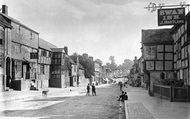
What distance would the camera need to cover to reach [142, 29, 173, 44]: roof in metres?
34.5

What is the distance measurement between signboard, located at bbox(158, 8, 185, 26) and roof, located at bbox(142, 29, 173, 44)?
22162 mm

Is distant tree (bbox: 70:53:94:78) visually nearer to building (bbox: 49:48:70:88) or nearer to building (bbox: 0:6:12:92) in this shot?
building (bbox: 49:48:70:88)

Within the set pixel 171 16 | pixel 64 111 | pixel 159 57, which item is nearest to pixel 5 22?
pixel 159 57

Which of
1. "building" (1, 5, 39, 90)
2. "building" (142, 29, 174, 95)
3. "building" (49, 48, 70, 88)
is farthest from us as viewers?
"building" (49, 48, 70, 88)

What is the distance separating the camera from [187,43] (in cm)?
2453

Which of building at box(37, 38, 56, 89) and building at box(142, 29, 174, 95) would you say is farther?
building at box(37, 38, 56, 89)

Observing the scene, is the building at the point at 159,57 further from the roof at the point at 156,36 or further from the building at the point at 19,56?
the building at the point at 19,56

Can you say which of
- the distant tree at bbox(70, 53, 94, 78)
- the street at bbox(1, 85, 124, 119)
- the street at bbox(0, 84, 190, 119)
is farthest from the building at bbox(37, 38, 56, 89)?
the distant tree at bbox(70, 53, 94, 78)

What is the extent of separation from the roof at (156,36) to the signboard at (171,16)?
2216 centimetres

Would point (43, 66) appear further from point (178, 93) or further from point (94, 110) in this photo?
point (94, 110)

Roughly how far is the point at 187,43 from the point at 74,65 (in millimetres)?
56013

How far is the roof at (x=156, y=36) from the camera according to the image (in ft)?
113

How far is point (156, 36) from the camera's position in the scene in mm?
35844

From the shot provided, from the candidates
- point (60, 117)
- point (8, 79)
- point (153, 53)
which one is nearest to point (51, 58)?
point (8, 79)
